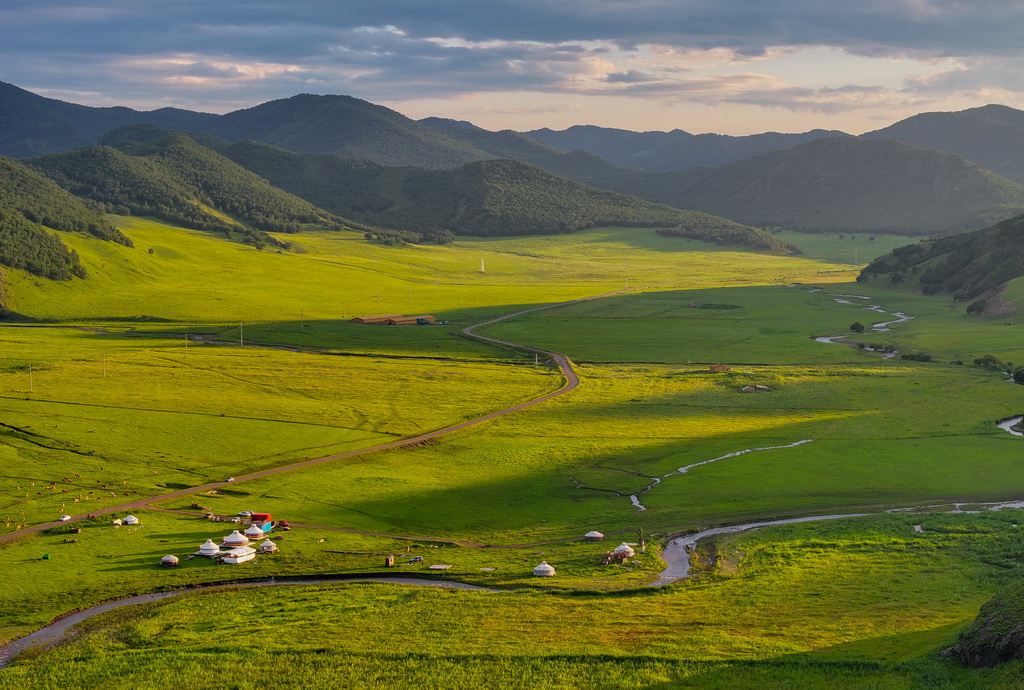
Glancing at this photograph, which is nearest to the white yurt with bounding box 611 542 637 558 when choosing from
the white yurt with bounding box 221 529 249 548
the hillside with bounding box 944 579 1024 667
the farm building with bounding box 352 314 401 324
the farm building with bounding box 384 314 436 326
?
the hillside with bounding box 944 579 1024 667

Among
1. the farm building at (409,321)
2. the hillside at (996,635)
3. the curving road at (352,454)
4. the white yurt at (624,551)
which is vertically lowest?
the curving road at (352,454)

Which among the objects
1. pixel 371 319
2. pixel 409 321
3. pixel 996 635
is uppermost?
pixel 996 635

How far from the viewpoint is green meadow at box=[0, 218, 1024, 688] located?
41.4m

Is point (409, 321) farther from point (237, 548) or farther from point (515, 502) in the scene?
point (237, 548)

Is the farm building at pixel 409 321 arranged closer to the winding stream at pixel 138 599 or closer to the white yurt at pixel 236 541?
the white yurt at pixel 236 541

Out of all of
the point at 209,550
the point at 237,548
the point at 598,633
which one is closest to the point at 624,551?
the point at 598,633

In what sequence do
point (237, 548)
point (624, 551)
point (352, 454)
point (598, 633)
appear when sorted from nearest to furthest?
point (598, 633), point (624, 551), point (237, 548), point (352, 454)

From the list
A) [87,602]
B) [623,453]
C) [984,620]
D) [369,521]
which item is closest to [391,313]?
[623,453]

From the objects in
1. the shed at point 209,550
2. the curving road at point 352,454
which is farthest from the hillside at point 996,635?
the curving road at point 352,454

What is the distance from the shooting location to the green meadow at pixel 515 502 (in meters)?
41.4

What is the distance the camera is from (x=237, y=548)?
53969 mm

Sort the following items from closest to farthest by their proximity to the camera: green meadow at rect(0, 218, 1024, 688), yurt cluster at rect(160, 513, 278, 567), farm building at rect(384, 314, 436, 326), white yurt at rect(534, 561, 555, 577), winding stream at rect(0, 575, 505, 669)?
green meadow at rect(0, 218, 1024, 688)
winding stream at rect(0, 575, 505, 669)
white yurt at rect(534, 561, 555, 577)
yurt cluster at rect(160, 513, 278, 567)
farm building at rect(384, 314, 436, 326)

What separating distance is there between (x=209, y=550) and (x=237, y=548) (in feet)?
4.63

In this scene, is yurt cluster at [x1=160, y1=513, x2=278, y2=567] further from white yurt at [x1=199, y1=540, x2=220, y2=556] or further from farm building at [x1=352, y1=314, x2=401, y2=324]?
farm building at [x1=352, y1=314, x2=401, y2=324]
